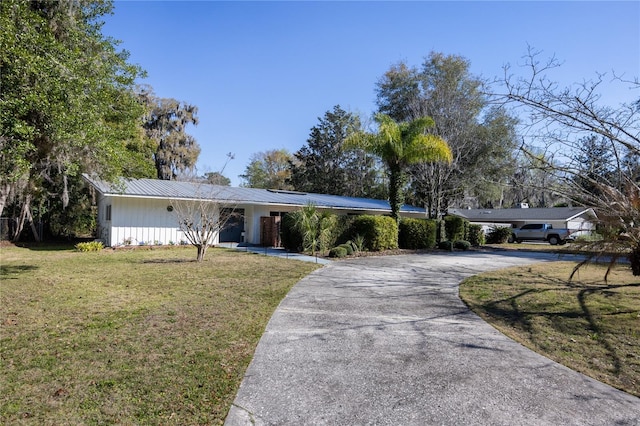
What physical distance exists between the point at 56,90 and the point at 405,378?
7611mm

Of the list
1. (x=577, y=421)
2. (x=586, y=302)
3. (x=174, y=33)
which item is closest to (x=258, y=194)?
(x=174, y=33)

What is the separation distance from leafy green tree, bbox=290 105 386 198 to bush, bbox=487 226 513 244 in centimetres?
1228

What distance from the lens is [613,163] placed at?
5.43 meters

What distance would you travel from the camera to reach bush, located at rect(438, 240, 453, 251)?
19094 millimetres

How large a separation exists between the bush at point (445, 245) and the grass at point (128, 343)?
40.0 feet

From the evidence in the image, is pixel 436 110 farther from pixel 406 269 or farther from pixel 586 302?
pixel 586 302

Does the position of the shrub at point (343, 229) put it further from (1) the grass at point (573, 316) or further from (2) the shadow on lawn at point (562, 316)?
(2) the shadow on lawn at point (562, 316)

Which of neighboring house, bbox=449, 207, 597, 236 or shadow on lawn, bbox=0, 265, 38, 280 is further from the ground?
neighboring house, bbox=449, 207, 597, 236

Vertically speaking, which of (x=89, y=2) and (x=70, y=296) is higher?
(x=89, y=2)

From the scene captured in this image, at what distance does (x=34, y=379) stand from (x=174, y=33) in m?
10.2

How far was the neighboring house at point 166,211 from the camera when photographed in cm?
1662

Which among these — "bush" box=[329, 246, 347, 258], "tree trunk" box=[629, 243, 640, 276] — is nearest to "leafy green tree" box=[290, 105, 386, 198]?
"bush" box=[329, 246, 347, 258]

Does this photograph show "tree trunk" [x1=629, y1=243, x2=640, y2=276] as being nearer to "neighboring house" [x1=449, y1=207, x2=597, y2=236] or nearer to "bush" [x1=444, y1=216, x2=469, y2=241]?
"bush" [x1=444, y1=216, x2=469, y2=241]

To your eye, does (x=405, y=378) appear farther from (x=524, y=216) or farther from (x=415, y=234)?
(x=524, y=216)
